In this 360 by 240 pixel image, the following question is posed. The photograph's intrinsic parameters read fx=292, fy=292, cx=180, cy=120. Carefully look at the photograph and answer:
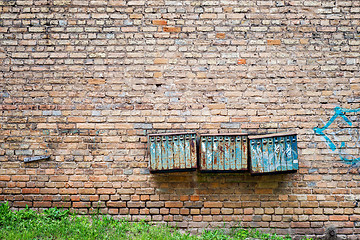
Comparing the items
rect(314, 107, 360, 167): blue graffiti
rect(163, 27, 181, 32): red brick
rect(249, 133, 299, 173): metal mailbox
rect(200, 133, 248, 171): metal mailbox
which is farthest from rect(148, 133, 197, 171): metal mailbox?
rect(314, 107, 360, 167): blue graffiti

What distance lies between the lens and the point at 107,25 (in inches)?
163

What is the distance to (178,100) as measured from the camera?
13.4 feet

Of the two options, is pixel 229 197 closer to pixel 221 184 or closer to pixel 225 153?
pixel 221 184

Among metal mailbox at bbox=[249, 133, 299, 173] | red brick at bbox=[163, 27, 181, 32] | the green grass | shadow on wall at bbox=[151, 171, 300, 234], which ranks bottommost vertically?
the green grass

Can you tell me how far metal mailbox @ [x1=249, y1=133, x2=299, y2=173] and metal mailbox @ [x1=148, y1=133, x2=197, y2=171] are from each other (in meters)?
0.79

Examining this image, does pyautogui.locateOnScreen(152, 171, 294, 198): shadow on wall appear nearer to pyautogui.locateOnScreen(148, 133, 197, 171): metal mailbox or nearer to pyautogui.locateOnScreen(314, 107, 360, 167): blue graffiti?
pyautogui.locateOnScreen(148, 133, 197, 171): metal mailbox

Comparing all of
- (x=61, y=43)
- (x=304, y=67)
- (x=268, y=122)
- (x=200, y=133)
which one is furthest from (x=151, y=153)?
(x=304, y=67)

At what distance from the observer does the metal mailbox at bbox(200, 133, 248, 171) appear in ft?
12.5

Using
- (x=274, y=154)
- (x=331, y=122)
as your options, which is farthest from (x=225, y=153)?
(x=331, y=122)

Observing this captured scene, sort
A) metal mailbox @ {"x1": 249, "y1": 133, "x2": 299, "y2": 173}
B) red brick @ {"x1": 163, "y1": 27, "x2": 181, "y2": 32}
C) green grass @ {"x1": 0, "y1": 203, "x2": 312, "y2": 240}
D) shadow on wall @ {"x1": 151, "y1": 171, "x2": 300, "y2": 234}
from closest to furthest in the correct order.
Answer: green grass @ {"x1": 0, "y1": 203, "x2": 312, "y2": 240}, metal mailbox @ {"x1": 249, "y1": 133, "x2": 299, "y2": 173}, shadow on wall @ {"x1": 151, "y1": 171, "x2": 300, "y2": 234}, red brick @ {"x1": 163, "y1": 27, "x2": 181, "y2": 32}

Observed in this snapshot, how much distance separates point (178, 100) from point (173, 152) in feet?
2.48

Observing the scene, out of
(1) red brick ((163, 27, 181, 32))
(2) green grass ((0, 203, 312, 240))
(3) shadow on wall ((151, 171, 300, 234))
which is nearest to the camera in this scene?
(2) green grass ((0, 203, 312, 240))

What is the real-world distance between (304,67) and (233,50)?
1.03 meters

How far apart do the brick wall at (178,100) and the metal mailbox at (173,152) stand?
0.26 m
